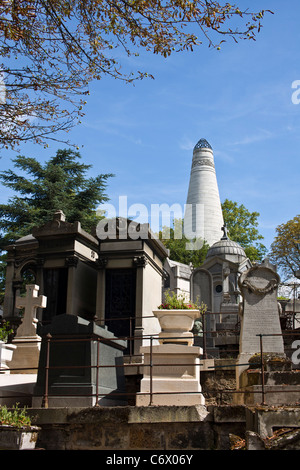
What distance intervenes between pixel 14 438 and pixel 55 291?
9117 mm

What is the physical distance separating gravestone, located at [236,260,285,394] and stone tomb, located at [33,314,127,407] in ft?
10.5

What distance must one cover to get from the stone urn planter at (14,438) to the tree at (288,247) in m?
31.2

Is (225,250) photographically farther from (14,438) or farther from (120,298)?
(14,438)

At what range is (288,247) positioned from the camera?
119 ft

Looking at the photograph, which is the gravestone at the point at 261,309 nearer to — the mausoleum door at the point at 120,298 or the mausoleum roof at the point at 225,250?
the mausoleum door at the point at 120,298

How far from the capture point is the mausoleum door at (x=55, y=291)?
15430mm

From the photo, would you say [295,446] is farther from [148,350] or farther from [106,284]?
[106,284]

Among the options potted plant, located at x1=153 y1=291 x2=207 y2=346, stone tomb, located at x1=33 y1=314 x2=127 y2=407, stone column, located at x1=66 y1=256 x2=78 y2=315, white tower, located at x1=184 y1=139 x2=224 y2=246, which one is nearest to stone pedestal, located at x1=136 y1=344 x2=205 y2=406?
stone tomb, located at x1=33 y1=314 x2=127 y2=407

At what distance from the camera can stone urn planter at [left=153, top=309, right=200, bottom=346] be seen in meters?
9.48

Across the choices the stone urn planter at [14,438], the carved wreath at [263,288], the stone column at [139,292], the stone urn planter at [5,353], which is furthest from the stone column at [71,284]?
the stone urn planter at [14,438]

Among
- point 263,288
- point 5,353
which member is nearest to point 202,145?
point 263,288

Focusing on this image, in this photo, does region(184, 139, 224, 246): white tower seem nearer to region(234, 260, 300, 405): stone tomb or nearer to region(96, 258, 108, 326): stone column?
region(96, 258, 108, 326): stone column
